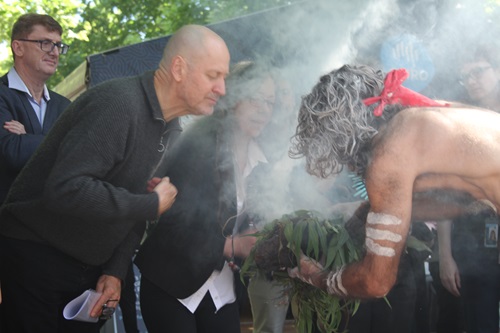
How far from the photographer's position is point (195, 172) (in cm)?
311

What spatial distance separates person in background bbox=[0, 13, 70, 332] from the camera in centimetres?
355

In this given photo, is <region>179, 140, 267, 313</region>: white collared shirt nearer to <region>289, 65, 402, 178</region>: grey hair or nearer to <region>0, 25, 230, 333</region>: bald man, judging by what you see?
<region>0, 25, 230, 333</region>: bald man

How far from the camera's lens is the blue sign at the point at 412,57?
16.0ft

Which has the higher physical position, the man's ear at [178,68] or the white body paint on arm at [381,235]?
the man's ear at [178,68]

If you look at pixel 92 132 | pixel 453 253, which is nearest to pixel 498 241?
pixel 453 253

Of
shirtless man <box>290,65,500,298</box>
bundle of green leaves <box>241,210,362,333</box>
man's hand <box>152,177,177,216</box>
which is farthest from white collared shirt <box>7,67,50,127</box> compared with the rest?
shirtless man <box>290,65,500,298</box>

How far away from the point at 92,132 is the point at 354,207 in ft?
5.51

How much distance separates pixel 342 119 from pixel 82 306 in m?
1.34

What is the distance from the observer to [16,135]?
3.48m

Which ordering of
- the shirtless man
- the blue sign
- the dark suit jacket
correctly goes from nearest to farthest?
the shirtless man
the dark suit jacket
the blue sign

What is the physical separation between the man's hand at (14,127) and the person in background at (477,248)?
261 cm

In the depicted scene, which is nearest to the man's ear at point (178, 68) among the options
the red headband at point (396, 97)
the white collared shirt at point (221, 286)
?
the white collared shirt at point (221, 286)

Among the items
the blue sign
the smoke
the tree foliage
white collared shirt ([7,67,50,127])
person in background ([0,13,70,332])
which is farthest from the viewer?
the tree foliage

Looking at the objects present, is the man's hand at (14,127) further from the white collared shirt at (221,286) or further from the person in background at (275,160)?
the person in background at (275,160)
